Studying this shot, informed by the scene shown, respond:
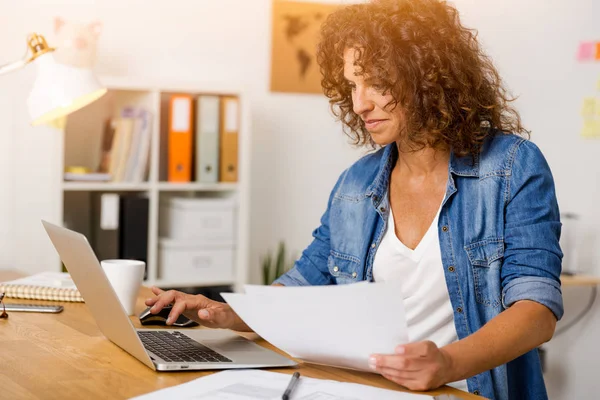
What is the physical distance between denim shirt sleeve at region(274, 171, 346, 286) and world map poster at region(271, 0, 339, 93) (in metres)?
1.95

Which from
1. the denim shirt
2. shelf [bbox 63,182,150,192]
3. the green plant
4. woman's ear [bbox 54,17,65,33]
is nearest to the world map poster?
the green plant

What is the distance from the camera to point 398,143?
5.40 ft

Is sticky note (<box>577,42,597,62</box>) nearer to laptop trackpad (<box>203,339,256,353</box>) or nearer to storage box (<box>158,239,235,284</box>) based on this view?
storage box (<box>158,239,235,284</box>)

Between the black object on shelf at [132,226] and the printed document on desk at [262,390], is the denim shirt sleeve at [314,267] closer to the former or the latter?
the printed document on desk at [262,390]

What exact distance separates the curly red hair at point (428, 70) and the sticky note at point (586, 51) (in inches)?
71.9

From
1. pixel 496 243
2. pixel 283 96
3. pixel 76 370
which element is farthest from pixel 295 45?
pixel 76 370

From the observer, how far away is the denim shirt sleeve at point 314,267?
5.40ft

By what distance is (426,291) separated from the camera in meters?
1.52

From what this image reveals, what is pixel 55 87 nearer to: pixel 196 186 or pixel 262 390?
pixel 262 390

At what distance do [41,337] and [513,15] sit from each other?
298 cm

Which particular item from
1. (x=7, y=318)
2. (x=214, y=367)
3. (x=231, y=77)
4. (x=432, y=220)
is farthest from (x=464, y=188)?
(x=231, y=77)

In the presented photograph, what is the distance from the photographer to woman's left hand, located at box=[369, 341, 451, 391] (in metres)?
1.06

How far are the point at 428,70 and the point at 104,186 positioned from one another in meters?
1.77

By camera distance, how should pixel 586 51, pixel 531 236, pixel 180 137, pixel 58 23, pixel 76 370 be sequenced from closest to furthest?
pixel 76 370 < pixel 531 236 < pixel 58 23 < pixel 180 137 < pixel 586 51
